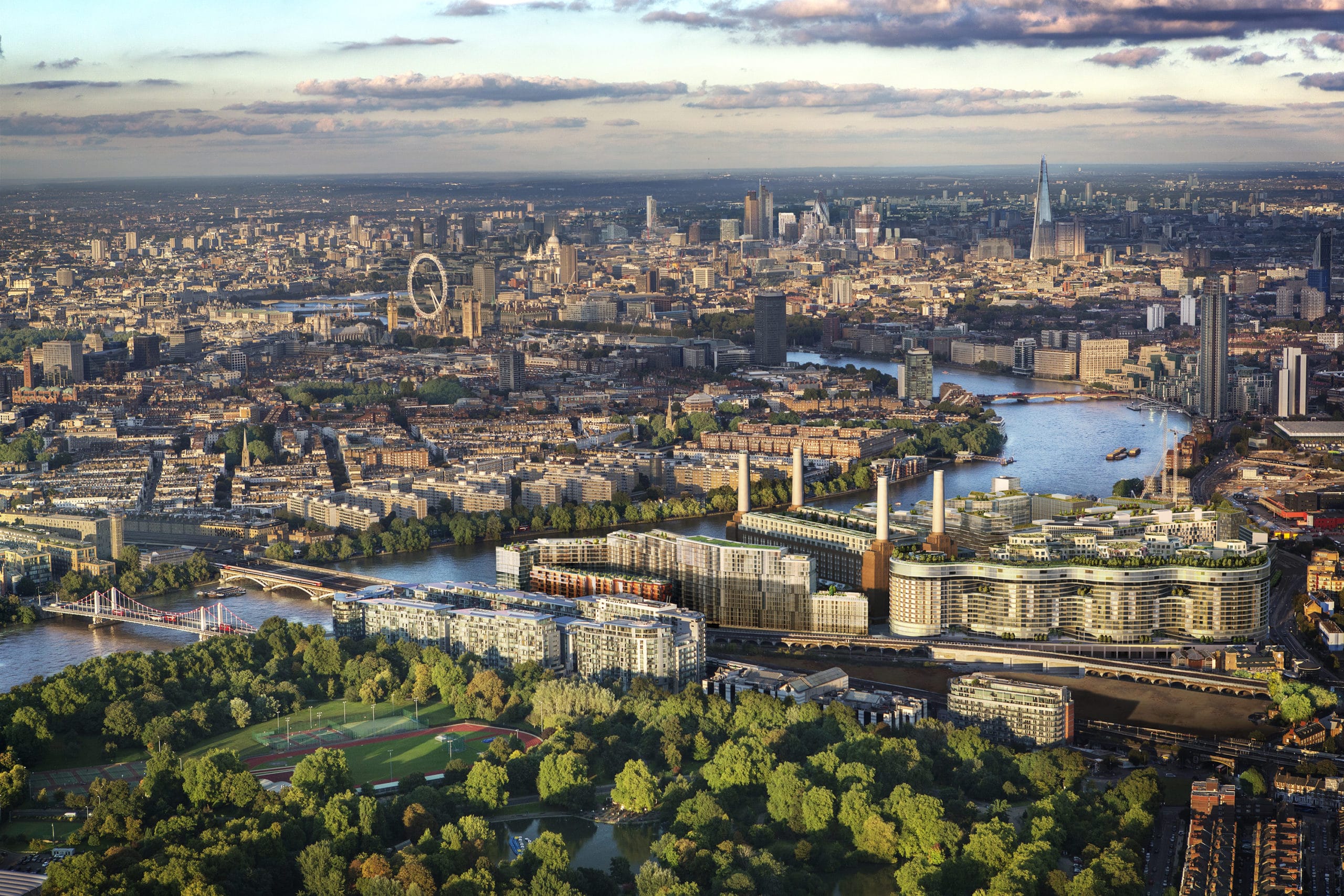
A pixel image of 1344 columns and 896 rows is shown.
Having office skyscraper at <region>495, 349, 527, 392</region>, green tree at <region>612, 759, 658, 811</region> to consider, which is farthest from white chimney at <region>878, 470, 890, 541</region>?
office skyscraper at <region>495, 349, 527, 392</region>

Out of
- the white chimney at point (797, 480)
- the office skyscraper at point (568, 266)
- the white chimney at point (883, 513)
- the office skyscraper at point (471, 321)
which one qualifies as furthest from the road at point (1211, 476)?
the office skyscraper at point (568, 266)

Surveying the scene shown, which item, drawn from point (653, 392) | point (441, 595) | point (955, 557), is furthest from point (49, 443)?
point (955, 557)

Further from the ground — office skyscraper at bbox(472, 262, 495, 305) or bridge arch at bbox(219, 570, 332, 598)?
office skyscraper at bbox(472, 262, 495, 305)

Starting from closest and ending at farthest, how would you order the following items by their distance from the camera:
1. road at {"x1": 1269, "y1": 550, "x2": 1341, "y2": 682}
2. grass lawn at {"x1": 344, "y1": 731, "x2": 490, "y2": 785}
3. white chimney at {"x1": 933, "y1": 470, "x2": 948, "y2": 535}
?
grass lawn at {"x1": 344, "y1": 731, "x2": 490, "y2": 785} < road at {"x1": 1269, "y1": 550, "x2": 1341, "y2": 682} < white chimney at {"x1": 933, "y1": 470, "x2": 948, "y2": 535}

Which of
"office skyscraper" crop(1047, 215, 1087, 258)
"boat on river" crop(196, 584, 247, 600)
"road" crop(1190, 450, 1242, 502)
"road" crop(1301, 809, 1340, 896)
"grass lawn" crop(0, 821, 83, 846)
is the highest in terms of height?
"office skyscraper" crop(1047, 215, 1087, 258)

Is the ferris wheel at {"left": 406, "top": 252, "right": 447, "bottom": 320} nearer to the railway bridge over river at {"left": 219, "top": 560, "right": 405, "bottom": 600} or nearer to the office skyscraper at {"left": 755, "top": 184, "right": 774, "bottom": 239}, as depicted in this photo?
the office skyscraper at {"left": 755, "top": 184, "right": 774, "bottom": 239}

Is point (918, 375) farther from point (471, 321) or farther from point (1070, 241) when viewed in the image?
point (1070, 241)

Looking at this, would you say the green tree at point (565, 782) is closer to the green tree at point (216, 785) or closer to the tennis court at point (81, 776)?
the green tree at point (216, 785)
